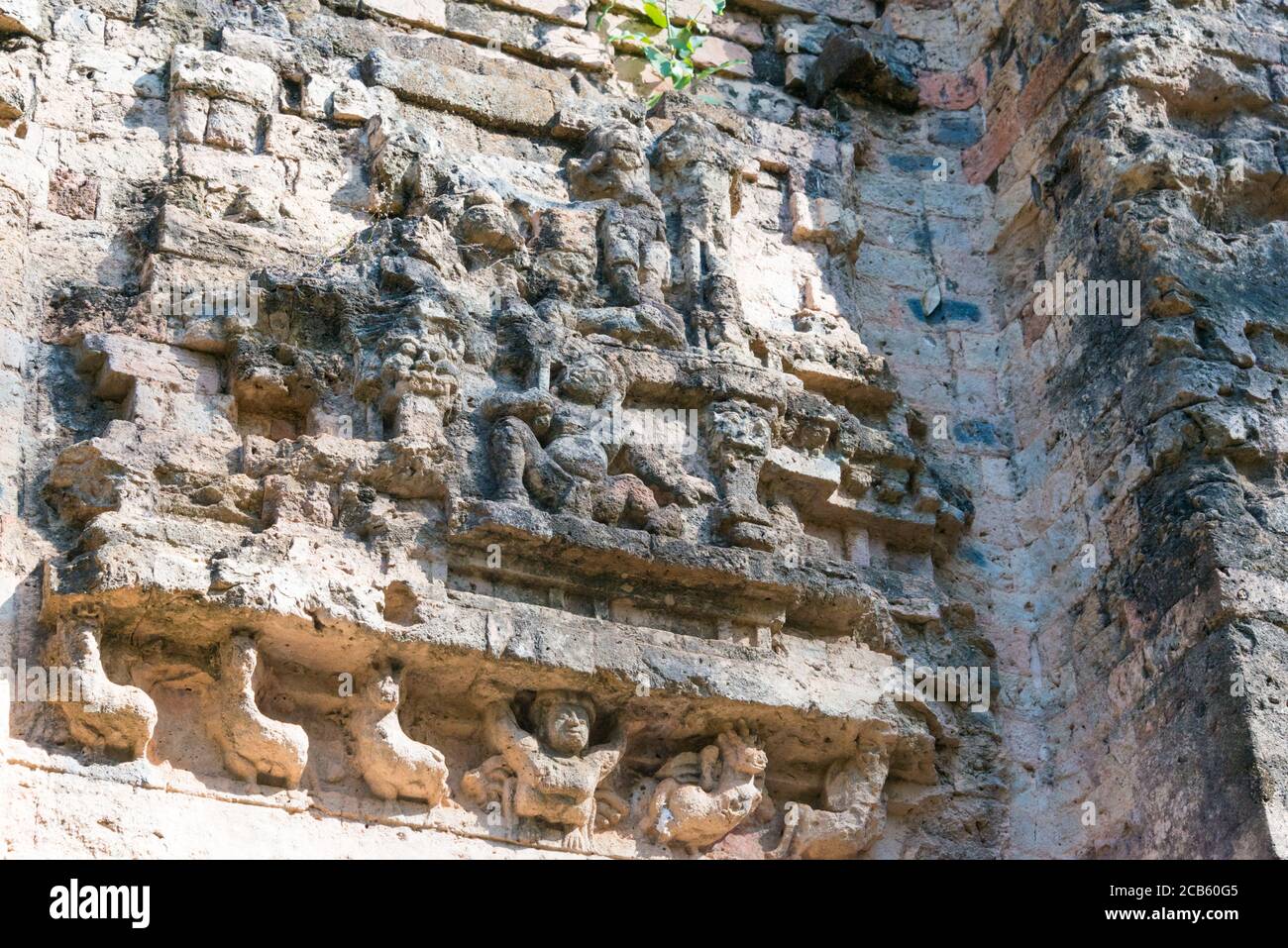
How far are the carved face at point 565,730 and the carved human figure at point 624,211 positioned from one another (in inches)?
64.8

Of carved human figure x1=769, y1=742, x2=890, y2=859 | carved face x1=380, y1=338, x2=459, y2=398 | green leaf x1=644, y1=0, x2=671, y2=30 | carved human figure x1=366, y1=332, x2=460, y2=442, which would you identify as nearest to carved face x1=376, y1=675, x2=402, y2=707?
carved human figure x1=366, y1=332, x2=460, y2=442

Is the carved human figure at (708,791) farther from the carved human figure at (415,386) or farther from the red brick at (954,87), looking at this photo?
the red brick at (954,87)

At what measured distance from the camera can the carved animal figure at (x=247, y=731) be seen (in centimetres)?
619

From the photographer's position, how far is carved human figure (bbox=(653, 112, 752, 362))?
25.3 ft

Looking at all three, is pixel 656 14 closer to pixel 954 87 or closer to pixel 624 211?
pixel 624 211

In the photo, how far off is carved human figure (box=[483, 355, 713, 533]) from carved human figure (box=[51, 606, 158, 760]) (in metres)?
1.30

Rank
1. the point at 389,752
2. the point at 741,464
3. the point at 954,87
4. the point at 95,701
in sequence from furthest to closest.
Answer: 1. the point at 954,87
2. the point at 741,464
3. the point at 389,752
4. the point at 95,701

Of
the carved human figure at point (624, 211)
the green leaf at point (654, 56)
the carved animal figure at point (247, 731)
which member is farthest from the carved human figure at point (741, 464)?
the green leaf at point (654, 56)

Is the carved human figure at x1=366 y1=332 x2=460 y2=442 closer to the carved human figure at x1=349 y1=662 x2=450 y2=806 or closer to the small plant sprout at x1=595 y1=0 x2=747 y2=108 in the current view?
the carved human figure at x1=349 y1=662 x2=450 y2=806

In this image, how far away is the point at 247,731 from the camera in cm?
618

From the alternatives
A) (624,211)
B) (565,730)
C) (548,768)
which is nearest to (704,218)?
(624,211)

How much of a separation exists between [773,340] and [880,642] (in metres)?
1.23

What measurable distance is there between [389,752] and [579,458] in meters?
1.19

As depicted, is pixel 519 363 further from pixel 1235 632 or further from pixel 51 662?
pixel 1235 632
